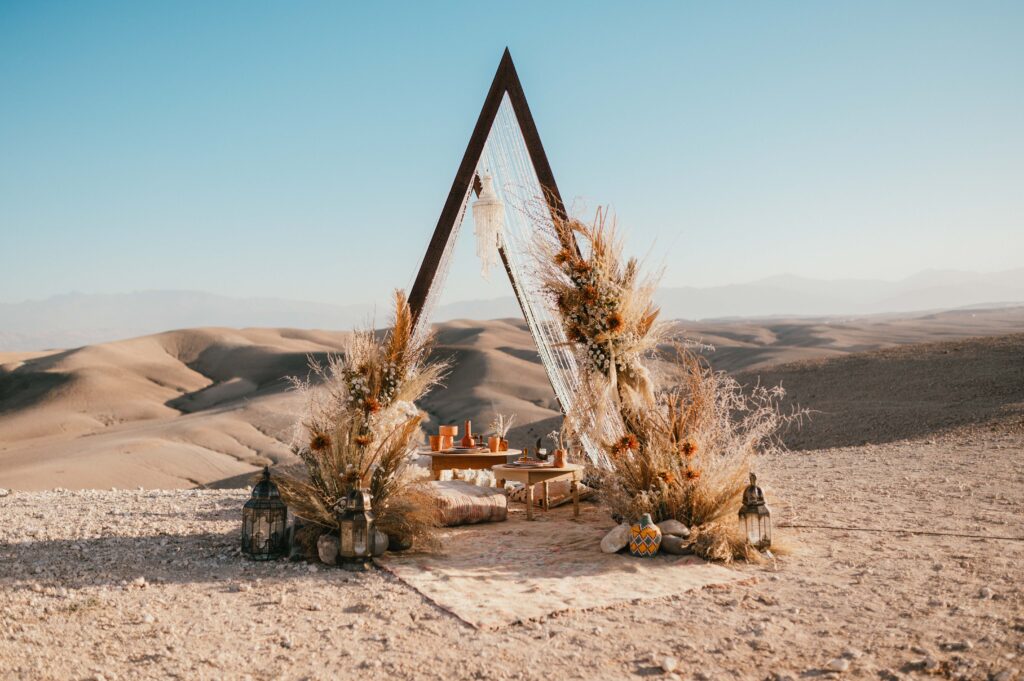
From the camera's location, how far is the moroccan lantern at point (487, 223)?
6.86 m

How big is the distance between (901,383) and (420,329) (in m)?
12.2

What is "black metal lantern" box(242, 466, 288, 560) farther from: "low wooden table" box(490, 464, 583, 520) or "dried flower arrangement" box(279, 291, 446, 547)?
"low wooden table" box(490, 464, 583, 520)

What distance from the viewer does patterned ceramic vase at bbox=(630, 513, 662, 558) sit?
191 inches

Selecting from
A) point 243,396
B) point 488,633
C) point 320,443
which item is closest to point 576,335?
point 320,443

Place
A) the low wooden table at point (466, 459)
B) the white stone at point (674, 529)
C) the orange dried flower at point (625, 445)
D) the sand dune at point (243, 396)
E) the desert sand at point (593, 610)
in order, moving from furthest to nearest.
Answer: the sand dune at point (243, 396)
the low wooden table at point (466, 459)
the orange dried flower at point (625, 445)
the white stone at point (674, 529)
the desert sand at point (593, 610)

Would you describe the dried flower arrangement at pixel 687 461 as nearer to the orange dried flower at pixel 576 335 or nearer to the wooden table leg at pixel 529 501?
the orange dried flower at pixel 576 335

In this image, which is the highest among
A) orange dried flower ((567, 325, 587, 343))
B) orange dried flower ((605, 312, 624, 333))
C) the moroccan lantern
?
the moroccan lantern

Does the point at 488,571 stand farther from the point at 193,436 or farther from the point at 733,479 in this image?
the point at 193,436

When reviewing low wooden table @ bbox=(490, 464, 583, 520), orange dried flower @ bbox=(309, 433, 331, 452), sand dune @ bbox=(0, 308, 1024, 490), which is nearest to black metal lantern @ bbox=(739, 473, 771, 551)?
low wooden table @ bbox=(490, 464, 583, 520)

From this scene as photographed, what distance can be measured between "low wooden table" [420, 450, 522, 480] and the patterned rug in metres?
1.39

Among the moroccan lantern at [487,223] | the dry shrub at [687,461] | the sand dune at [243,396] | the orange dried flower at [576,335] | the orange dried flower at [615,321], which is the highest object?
the moroccan lantern at [487,223]

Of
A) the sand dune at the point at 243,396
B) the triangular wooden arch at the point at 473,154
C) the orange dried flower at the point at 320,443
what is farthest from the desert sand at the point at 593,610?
the sand dune at the point at 243,396

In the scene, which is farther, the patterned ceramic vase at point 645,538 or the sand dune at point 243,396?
the sand dune at point 243,396

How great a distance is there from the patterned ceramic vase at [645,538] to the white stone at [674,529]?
0.08 metres
